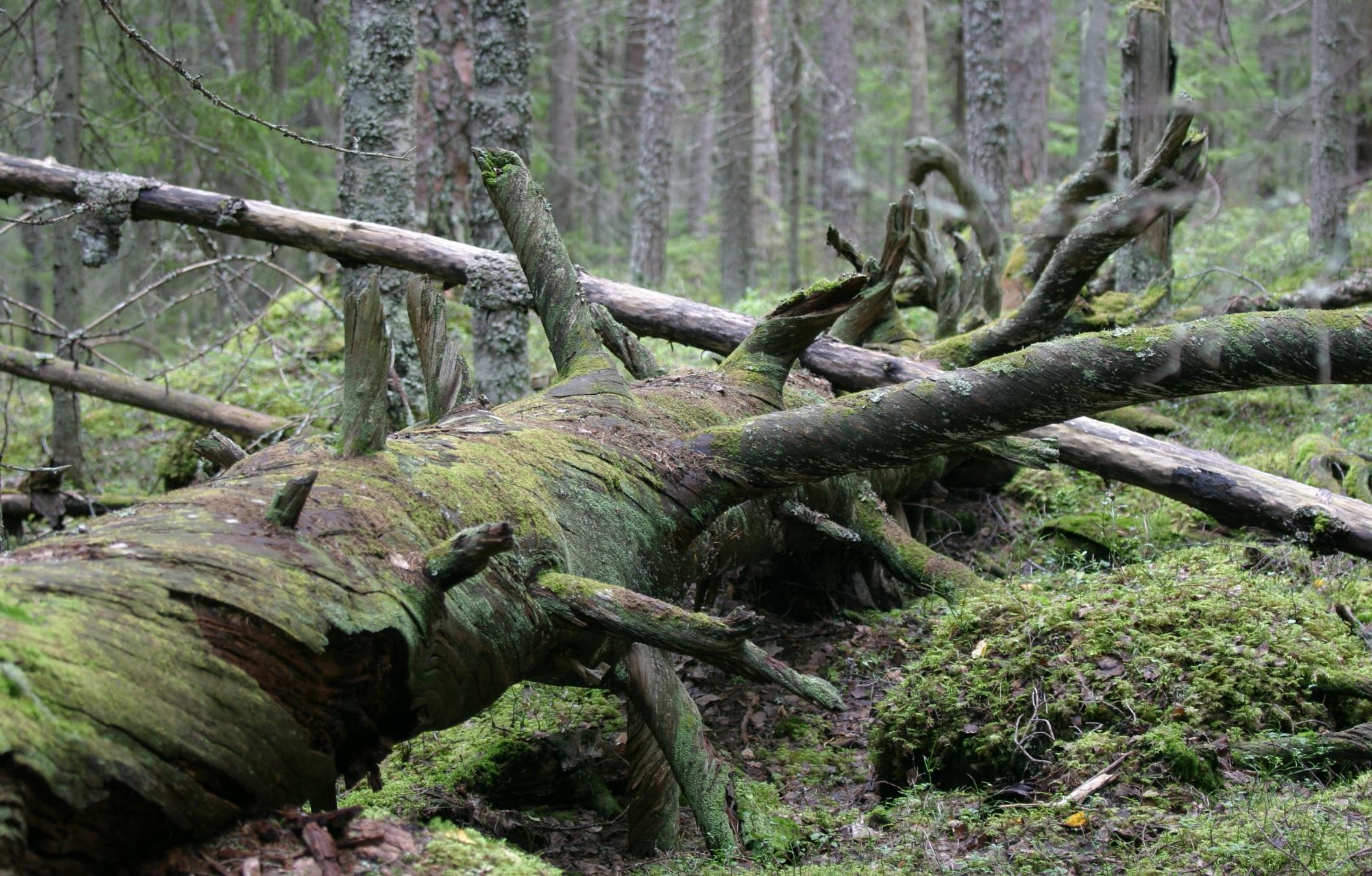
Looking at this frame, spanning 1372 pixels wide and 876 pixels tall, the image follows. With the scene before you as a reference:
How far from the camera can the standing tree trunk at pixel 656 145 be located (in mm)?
14727

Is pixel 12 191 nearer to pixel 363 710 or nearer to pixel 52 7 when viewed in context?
pixel 52 7

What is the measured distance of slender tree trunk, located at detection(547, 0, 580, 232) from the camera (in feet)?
63.3

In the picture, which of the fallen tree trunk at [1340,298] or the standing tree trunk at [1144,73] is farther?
the standing tree trunk at [1144,73]

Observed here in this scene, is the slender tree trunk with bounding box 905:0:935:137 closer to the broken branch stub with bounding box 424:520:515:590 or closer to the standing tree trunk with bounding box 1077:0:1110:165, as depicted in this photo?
the standing tree trunk with bounding box 1077:0:1110:165

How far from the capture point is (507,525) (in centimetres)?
264

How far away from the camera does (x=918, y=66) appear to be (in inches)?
703

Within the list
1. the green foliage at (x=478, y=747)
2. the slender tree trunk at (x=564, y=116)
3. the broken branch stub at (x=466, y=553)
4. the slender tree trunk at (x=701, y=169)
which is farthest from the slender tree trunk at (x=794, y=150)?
the broken branch stub at (x=466, y=553)

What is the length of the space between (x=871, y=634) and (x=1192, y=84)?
51.0 ft

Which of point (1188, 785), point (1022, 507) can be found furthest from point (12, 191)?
point (1188, 785)

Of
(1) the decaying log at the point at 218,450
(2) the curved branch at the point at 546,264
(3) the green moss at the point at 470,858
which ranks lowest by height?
(3) the green moss at the point at 470,858

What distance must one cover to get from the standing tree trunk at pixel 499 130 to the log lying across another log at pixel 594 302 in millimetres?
516

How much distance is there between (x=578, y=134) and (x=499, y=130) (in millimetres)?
17404

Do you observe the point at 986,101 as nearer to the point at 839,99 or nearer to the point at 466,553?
the point at 839,99

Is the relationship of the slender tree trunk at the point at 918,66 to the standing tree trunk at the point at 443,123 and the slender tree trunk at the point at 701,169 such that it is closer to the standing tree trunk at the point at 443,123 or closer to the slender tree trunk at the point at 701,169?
the slender tree trunk at the point at 701,169
